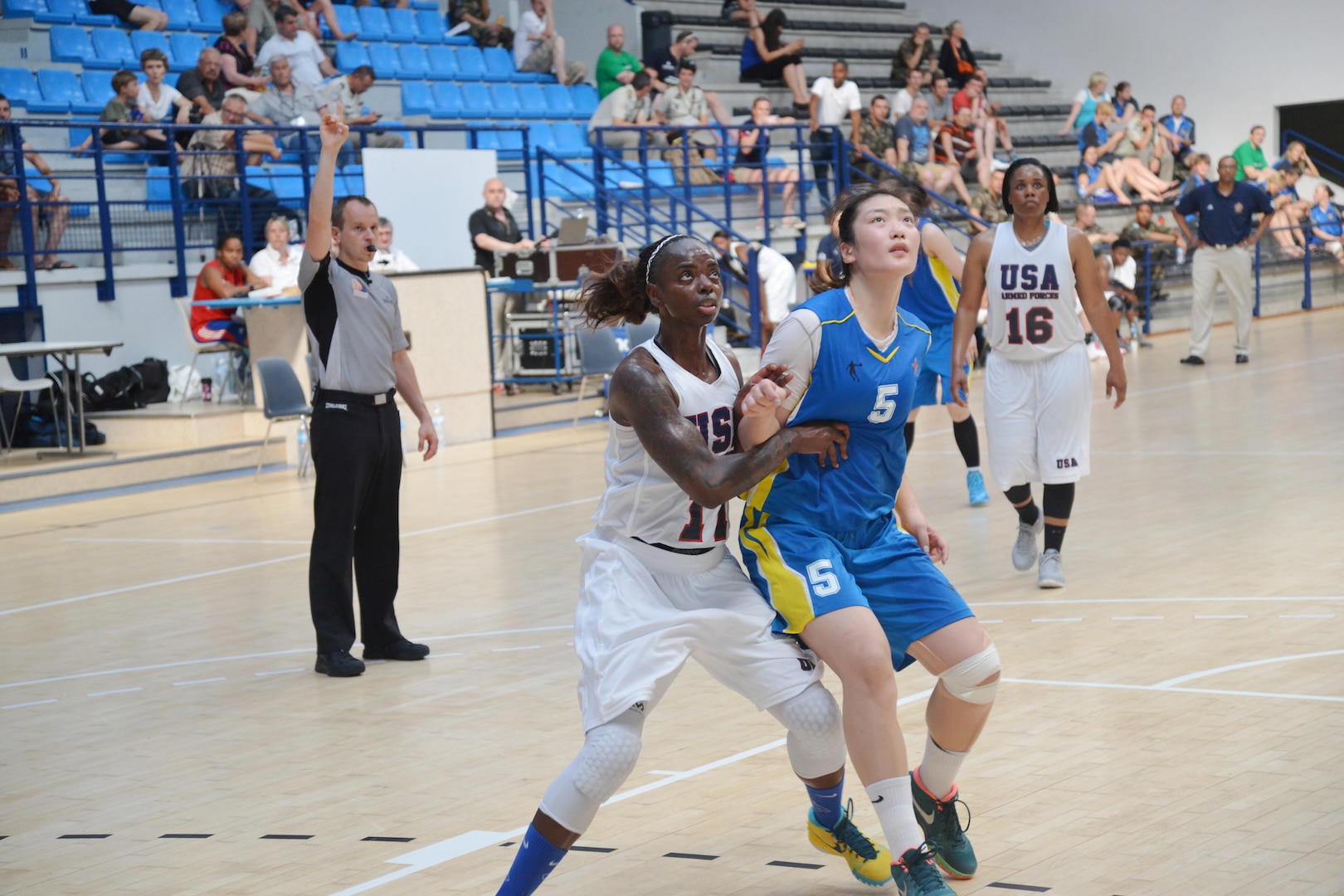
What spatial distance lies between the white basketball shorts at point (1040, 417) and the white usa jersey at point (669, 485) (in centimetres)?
390

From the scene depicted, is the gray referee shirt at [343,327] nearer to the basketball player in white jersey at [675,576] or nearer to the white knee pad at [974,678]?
the basketball player in white jersey at [675,576]

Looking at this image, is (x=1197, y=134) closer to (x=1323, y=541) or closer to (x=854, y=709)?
(x=1323, y=541)

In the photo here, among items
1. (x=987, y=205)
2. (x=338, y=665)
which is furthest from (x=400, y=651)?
(x=987, y=205)

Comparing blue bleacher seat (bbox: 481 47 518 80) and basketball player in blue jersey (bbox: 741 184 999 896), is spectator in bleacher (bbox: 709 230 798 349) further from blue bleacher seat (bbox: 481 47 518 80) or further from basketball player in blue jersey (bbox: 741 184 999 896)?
basketball player in blue jersey (bbox: 741 184 999 896)

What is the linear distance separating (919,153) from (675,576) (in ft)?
64.4

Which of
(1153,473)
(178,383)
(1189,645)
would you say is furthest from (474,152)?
(1189,645)

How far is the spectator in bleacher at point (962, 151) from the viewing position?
22406 millimetres

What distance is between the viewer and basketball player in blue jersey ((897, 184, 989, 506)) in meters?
8.66

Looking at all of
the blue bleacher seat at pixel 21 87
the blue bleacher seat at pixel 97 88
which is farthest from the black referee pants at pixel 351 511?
the blue bleacher seat at pixel 97 88

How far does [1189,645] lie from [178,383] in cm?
1115

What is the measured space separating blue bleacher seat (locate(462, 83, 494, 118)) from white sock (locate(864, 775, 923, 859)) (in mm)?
17489

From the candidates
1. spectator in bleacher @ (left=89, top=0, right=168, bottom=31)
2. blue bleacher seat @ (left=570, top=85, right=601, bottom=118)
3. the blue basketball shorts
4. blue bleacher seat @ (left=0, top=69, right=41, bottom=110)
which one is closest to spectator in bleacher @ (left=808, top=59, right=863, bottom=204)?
blue bleacher seat @ (left=570, top=85, right=601, bottom=118)

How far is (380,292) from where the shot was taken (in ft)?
21.9

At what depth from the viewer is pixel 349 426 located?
21.5 feet
